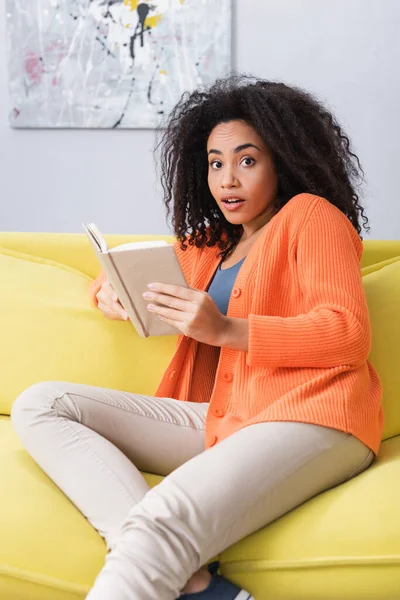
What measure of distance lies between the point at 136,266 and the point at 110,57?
1808 millimetres

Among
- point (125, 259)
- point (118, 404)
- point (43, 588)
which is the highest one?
point (125, 259)

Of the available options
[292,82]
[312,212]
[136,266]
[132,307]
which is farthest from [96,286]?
[292,82]

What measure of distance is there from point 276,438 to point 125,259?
15.6 inches

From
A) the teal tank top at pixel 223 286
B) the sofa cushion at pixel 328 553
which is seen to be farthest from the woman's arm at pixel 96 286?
the sofa cushion at pixel 328 553

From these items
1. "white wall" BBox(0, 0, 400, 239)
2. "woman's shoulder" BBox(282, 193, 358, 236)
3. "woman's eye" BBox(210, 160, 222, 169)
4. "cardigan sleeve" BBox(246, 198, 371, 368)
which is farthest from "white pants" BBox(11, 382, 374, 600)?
"white wall" BBox(0, 0, 400, 239)

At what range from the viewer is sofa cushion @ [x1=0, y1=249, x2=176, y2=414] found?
1769 mm

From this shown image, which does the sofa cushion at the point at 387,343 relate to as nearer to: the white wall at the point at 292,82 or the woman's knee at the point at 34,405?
the woman's knee at the point at 34,405

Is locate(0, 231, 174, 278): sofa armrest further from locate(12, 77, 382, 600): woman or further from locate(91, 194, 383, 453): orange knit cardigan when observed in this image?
locate(91, 194, 383, 453): orange knit cardigan

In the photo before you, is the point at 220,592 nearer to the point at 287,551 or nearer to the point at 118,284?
the point at 287,551

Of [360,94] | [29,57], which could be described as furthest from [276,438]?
[29,57]

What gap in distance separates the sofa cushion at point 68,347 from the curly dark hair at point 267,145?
269mm

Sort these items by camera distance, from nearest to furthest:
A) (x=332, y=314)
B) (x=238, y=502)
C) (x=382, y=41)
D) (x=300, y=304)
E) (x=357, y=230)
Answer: (x=238, y=502) < (x=332, y=314) < (x=300, y=304) < (x=357, y=230) < (x=382, y=41)

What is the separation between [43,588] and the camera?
1.24 m

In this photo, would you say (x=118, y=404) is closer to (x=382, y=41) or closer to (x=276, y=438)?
(x=276, y=438)
